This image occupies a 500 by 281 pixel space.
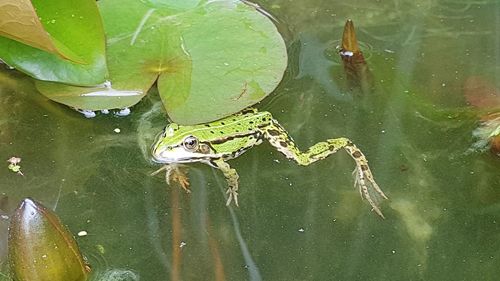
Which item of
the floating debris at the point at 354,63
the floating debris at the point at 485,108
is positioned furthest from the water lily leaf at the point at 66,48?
the floating debris at the point at 485,108

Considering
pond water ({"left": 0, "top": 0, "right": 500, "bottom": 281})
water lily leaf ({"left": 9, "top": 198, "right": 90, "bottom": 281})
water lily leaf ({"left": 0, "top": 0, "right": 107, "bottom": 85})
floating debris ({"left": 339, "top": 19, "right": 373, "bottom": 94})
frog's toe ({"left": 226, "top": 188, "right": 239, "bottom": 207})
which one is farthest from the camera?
floating debris ({"left": 339, "top": 19, "right": 373, "bottom": 94})

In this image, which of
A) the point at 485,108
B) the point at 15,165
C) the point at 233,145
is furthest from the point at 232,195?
the point at 485,108

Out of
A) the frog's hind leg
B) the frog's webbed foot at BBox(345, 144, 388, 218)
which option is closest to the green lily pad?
the frog's hind leg

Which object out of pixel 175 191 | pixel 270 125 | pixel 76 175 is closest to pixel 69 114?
pixel 76 175

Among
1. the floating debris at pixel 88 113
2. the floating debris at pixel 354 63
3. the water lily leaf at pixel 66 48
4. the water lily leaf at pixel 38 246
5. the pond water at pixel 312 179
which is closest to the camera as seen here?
the water lily leaf at pixel 38 246

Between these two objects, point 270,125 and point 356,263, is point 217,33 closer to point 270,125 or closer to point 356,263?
point 270,125

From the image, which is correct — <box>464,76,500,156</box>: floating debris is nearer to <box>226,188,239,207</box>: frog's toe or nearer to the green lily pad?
the green lily pad

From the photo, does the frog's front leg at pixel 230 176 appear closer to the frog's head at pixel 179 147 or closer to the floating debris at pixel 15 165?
the frog's head at pixel 179 147
